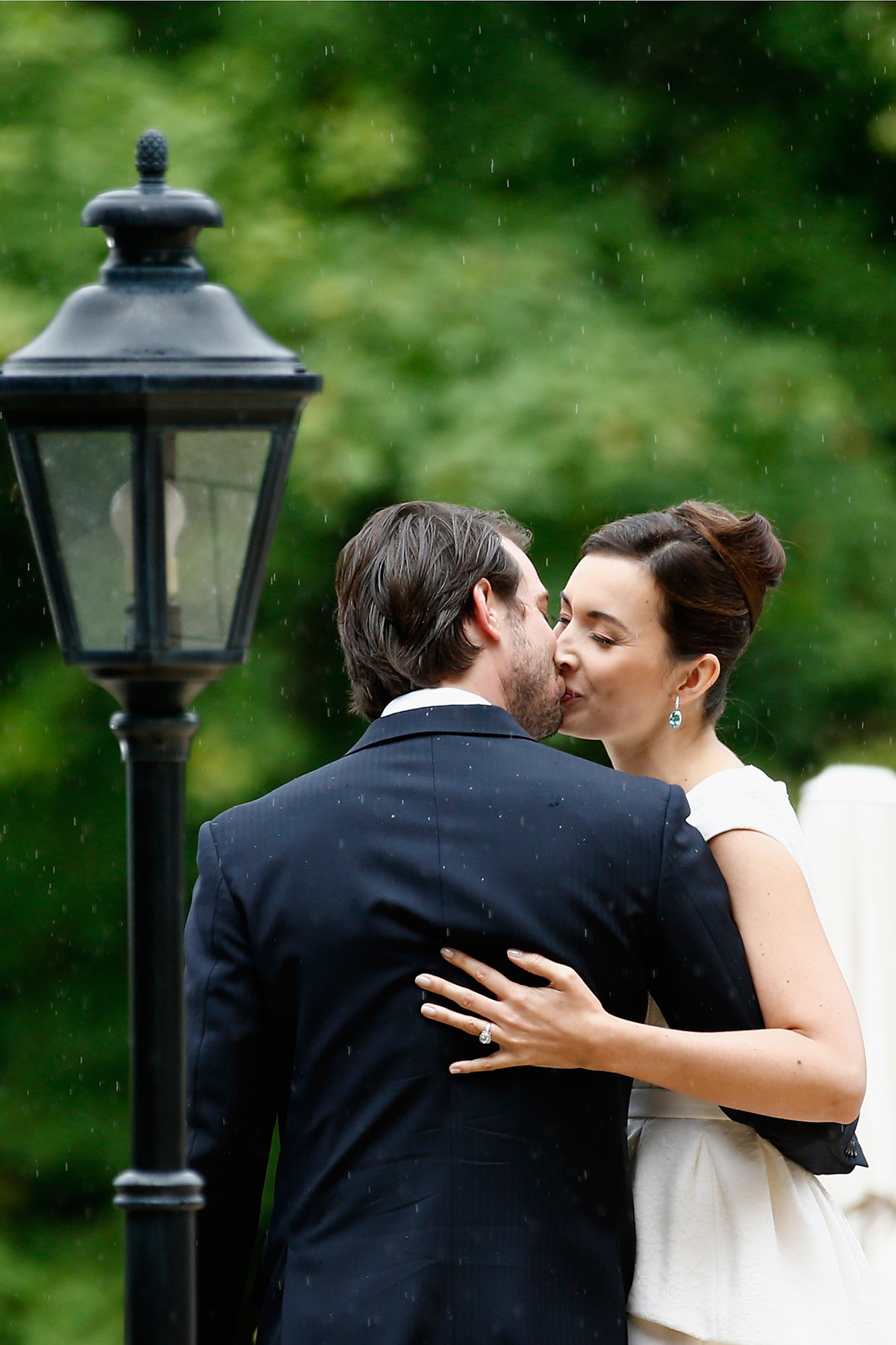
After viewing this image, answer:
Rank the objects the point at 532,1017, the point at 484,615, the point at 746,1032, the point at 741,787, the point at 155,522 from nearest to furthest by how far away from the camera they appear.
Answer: the point at 155,522, the point at 532,1017, the point at 746,1032, the point at 484,615, the point at 741,787

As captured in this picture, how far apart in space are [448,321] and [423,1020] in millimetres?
4364

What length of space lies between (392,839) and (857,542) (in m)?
4.55

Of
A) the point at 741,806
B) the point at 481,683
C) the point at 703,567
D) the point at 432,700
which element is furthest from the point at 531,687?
the point at 703,567

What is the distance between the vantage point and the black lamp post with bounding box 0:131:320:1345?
6.34ft

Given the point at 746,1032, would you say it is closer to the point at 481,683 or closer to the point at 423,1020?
the point at 423,1020

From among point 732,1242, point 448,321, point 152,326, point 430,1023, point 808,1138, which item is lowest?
point 732,1242

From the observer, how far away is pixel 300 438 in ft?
20.8

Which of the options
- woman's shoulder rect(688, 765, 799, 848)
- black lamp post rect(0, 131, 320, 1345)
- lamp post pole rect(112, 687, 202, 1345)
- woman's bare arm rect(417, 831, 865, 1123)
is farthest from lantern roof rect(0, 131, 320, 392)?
woman's shoulder rect(688, 765, 799, 848)

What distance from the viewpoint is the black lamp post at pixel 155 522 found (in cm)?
193

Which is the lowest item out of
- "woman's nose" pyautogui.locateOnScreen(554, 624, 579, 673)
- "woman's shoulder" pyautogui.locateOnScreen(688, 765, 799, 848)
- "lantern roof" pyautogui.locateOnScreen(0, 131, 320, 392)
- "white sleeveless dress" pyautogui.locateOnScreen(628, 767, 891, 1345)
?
"white sleeveless dress" pyautogui.locateOnScreen(628, 767, 891, 1345)

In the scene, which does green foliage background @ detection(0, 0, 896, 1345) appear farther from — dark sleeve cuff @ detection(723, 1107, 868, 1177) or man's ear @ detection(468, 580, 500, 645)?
dark sleeve cuff @ detection(723, 1107, 868, 1177)

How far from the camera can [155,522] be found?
6.42 ft

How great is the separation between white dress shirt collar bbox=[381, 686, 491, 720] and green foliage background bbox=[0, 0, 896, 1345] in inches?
135

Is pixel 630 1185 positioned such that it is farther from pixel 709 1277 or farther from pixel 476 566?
pixel 476 566
